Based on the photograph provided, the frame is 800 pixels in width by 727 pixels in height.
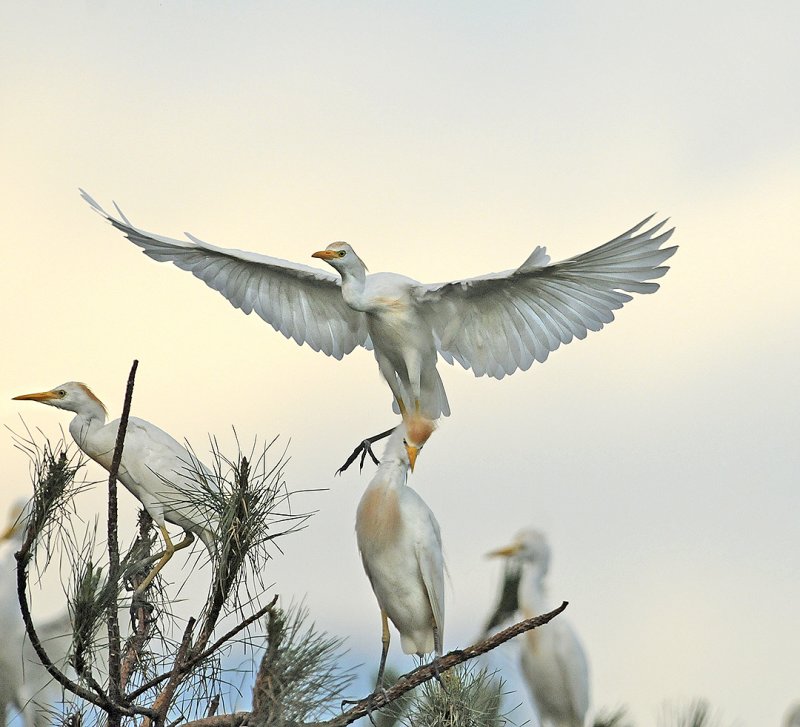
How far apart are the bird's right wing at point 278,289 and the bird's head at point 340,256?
0.27 m

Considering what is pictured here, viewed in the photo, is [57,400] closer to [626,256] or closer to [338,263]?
[338,263]

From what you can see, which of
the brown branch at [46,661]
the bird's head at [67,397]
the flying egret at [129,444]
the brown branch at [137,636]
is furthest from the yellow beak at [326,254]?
the brown branch at [46,661]

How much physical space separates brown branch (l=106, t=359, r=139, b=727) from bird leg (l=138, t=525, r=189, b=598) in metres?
0.41

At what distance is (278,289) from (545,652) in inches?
80.0

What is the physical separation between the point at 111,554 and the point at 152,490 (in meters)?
1.35

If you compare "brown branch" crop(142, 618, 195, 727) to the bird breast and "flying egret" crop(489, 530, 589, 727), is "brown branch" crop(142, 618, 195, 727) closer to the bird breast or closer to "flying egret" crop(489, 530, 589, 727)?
the bird breast

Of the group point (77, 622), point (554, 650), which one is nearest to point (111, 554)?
point (77, 622)

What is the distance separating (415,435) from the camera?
2.99 metres

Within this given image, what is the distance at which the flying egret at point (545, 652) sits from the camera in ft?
15.5

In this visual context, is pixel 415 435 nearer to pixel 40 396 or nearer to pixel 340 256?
pixel 340 256

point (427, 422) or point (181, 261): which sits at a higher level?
point (181, 261)

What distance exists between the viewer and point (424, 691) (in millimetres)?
2309

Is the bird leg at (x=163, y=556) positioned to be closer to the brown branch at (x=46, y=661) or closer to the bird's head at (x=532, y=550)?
the brown branch at (x=46, y=661)

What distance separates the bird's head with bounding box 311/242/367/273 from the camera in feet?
10.1
